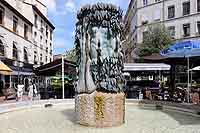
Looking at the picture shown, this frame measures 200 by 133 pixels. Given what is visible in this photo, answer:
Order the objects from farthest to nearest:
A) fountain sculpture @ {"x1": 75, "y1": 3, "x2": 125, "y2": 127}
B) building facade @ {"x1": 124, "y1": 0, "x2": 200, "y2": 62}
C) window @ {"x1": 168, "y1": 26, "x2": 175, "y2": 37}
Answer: window @ {"x1": 168, "y1": 26, "x2": 175, "y2": 37} → building facade @ {"x1": 124, "y1": 0, "x2": 200, "y2": 62} → fountain sculpture @ {"x1": 75, "y1": 3, "x2": 125, "y2": 127}

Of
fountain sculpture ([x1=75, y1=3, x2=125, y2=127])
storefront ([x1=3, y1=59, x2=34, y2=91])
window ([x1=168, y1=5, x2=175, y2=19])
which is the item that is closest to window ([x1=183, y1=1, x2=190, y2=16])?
window ([x1=168, y1=5, x2=175, y2=19])

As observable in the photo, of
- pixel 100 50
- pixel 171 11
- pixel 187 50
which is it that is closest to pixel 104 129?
pixel 100 50

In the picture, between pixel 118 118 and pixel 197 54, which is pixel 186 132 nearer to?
pixel 118 118

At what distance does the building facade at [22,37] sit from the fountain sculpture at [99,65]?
18328 mm

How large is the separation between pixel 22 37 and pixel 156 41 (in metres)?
17.4

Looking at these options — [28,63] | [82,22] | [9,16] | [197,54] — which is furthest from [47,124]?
[28,63]

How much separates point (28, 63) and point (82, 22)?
28.8m

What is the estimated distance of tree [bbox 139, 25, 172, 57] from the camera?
40.0 meters

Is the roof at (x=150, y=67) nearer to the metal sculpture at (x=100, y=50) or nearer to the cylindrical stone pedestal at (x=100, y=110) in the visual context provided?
the metal sculpture at (x=100, y=50)

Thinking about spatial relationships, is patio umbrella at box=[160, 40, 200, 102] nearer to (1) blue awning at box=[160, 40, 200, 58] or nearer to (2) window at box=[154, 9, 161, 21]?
(1) blue awning at box=[160, 40, 200, 58]

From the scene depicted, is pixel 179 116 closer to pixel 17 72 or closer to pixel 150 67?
pixel 150 67

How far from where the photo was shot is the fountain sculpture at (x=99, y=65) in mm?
8625

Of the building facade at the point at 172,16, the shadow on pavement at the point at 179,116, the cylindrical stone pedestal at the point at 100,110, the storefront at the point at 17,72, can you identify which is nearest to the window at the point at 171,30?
the building facade at the point at 172,16

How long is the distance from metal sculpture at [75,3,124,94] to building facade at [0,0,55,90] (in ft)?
60.1
